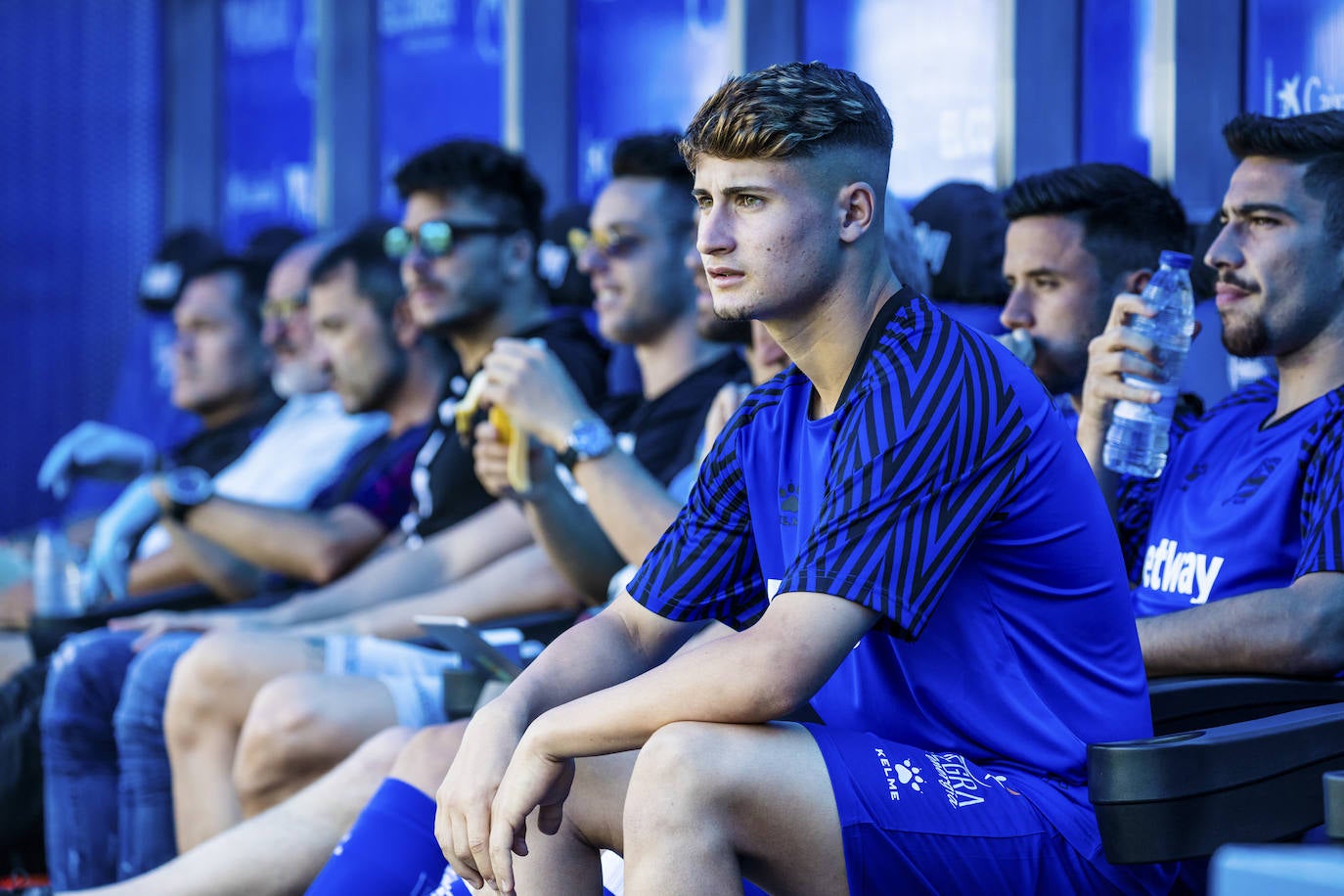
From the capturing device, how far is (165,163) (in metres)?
7.02

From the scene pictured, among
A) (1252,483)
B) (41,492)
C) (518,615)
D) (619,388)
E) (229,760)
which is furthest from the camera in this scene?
(41,492)

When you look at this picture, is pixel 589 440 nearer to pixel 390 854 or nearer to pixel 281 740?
pixel 281 740

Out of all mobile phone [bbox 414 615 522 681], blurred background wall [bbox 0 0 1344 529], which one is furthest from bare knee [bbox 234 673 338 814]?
blurred background wall [bbox 0 0 1344 529]

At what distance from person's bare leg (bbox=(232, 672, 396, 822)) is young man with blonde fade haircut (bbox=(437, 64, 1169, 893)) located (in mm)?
1153

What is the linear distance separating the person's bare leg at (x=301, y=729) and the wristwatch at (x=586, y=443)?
58 centimetres

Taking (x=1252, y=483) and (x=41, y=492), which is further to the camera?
(x=41, y=492)

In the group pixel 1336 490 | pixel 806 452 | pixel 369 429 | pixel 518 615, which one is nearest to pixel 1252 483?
pixel 1336 490

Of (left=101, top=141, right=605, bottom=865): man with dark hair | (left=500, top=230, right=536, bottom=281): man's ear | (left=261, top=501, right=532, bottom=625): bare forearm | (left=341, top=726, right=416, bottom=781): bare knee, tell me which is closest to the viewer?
(left=341, top=726, right=416, bottom=781): bare knee

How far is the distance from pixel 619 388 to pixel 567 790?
259 cm

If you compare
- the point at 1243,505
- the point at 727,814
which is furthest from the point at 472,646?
the point at 1243,505

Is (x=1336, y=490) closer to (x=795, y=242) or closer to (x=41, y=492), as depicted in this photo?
(x=795, y=242)

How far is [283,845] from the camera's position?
286cm

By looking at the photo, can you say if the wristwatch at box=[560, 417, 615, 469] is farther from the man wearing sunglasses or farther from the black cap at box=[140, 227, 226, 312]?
the black cap at box=[140, 227, 226, 312]

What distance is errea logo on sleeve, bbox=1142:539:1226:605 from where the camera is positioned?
264cm
